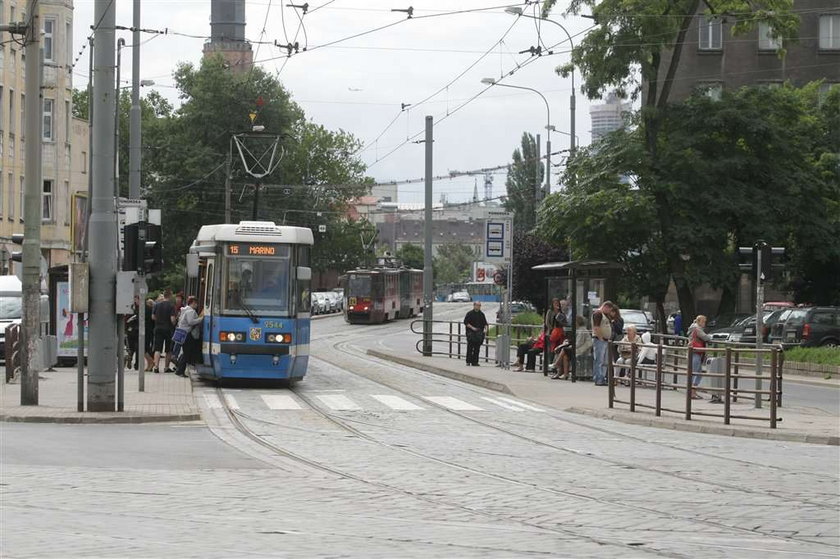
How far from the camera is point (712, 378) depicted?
23094 mm

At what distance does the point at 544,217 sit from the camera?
4606 centimetres

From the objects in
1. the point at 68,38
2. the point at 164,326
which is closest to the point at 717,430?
the point at 164,326

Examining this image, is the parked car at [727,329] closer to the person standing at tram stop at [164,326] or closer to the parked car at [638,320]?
the parked car at [638,320]

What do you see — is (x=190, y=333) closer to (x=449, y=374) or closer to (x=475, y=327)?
(x=449, y=374)

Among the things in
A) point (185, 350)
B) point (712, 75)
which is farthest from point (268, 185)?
point (185, 350)

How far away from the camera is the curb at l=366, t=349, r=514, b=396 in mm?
29094

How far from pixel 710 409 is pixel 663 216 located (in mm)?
22733

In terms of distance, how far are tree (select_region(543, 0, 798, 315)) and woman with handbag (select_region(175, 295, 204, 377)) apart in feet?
56.9

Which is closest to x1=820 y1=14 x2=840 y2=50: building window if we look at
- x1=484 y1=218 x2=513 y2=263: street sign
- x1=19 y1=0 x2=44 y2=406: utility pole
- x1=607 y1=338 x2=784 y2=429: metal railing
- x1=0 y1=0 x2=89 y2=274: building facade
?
x1=0 y1=0 x2=89 y2=274: building facade

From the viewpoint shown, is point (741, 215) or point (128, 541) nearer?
point (128, 541)

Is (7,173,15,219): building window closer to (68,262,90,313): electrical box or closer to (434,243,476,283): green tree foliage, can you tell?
(68,262,90,313): electrical box

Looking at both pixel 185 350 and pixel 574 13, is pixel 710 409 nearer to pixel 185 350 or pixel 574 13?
pixel 185 350

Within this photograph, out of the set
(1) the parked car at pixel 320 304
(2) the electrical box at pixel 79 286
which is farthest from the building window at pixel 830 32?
(2) the electrical box at pixel 79 286

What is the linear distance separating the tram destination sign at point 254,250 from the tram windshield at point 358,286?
49178mm
